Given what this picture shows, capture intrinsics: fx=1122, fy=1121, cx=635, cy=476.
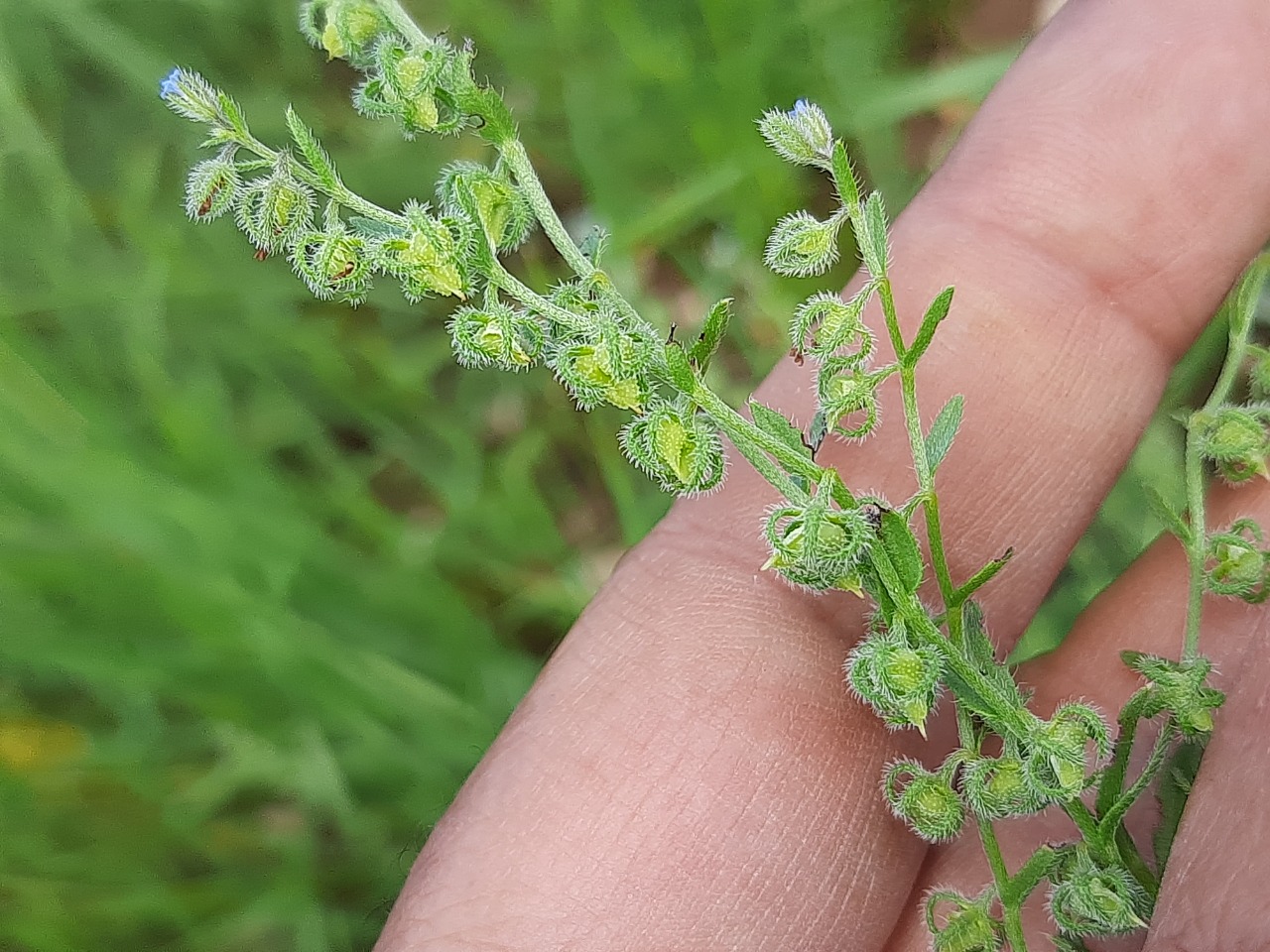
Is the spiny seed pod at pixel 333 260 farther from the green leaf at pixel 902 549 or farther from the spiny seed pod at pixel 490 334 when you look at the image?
the green leaf at pixel 902 549

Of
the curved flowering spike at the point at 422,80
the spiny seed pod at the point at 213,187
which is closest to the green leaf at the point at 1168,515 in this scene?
the curved flowering spike at the point at 422,80

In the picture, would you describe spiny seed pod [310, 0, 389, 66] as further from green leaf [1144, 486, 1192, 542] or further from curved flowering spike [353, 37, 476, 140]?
green leaf [1144, 486, 1192, 542]

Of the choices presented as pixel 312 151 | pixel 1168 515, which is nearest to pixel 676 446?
pixel 312 151

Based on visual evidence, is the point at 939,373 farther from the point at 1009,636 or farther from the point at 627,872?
the point at 627,872

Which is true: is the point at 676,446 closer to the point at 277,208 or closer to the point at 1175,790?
the point at 277,208

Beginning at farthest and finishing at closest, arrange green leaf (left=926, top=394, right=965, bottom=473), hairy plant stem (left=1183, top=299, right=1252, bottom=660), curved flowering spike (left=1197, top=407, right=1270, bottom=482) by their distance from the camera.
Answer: curved flowering spike (left=1197, top=407, right=1270, bottom=482) → hairy plant stem (left=1183, top=299, right=1252, bottom=660) → green leaf (left=926, top=394, right=965, bottom=473)

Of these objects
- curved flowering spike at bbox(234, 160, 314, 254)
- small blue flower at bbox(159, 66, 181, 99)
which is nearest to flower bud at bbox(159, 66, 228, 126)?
small blue flower at bbox(159, 66, 181, 99)
